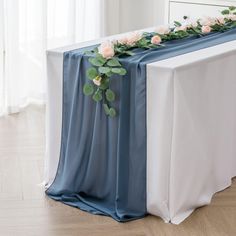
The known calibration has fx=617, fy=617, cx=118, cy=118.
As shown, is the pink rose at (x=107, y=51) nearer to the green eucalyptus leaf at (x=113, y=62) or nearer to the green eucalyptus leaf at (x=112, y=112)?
the green eucalyptus leaf at (x=113, y=62)

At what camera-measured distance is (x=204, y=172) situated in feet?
10.1

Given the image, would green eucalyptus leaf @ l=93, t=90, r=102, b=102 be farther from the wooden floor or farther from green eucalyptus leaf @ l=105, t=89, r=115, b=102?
the wooden floor

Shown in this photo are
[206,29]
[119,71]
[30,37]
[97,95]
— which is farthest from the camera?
[30,37]

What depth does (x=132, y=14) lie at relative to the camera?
5.56m

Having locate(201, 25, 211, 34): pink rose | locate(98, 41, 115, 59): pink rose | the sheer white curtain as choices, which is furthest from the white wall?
locate(98, 41, 115, 59): pink rose

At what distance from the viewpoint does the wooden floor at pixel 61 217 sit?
2.85 meters

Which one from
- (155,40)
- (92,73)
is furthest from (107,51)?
(155,40)

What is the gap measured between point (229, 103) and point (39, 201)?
1.10m

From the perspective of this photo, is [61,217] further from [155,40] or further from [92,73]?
[155,40]

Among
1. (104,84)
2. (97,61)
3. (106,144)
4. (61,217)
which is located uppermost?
(97,61)

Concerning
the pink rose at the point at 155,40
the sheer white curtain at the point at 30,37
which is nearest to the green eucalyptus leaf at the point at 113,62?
the pink rose at the point at 155,40

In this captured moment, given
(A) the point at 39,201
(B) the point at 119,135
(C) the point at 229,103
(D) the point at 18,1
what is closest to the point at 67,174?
(A) the point at 39,201

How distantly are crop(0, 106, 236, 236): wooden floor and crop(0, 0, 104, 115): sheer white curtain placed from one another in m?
1.05

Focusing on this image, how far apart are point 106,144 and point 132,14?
2.74m
